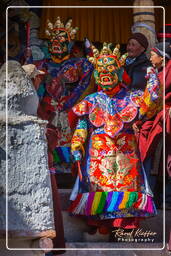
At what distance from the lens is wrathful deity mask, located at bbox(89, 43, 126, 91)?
466 cm

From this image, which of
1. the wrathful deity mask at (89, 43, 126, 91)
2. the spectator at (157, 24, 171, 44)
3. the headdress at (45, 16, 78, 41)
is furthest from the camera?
the headdress at (45, 16, 78, 41)

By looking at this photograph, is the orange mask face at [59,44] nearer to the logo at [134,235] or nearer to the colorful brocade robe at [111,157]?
the colorful brocade robe at [111,157]

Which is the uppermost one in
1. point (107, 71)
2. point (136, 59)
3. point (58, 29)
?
point (58, 29)

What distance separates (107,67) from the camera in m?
4.66

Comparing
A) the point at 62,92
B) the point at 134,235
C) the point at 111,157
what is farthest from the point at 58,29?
the point at 134,235

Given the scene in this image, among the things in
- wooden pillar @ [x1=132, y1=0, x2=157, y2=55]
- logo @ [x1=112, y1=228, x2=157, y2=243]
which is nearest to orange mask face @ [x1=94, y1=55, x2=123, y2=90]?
wooden pillar @ [x1=132, y1=0, x2=157, y2=55]

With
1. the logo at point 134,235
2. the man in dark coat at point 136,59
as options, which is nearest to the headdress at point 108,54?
the man in dark coat at point 136,59

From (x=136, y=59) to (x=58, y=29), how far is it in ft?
2.23

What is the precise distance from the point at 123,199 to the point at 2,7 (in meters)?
1.68

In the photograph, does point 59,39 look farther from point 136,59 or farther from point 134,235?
point 134,235

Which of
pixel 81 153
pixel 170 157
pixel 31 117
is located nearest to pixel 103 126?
pixel 81 153

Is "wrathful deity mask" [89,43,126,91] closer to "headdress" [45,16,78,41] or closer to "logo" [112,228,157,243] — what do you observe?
"headdress" [45,16,78,41]

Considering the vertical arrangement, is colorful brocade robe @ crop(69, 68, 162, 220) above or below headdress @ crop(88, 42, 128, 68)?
below

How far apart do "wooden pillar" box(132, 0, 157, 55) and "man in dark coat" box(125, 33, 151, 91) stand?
55mm
